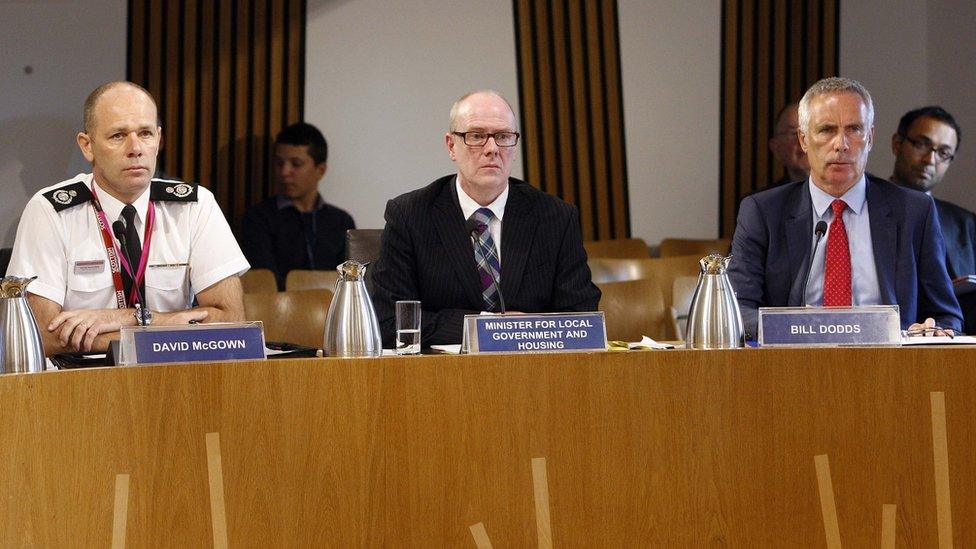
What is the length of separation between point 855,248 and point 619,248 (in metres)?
3.17

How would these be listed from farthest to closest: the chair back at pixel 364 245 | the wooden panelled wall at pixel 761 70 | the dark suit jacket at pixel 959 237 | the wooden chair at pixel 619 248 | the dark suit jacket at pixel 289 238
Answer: the wooden panelled wall at pixel 761 70
the wooden chair at pixel 619 248
the dark suit jacket at pixel 289 238
the dark suit jacket at pixel 959 237
the chair back at pixel 364 245

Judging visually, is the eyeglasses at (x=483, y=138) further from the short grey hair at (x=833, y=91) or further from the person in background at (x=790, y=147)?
the person in background at (x=790, y=147)

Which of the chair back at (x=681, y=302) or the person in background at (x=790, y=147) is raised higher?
the person in background at (x=790, y=147)

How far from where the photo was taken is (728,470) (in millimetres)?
2131

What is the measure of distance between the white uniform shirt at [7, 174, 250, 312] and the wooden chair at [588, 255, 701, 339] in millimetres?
1757

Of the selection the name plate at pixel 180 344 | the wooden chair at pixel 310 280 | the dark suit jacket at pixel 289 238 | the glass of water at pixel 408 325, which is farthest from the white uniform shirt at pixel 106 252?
the dark suit jacket at pixel 289 238

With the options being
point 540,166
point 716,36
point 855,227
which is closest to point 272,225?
point 540,166

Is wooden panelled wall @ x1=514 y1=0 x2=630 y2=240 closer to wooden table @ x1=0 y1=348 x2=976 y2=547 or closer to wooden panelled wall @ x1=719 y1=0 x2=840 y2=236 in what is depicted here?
wooden panelled wall @ x1=719 y1=0 x2=840 y2=236

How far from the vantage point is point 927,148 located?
4.44 meters

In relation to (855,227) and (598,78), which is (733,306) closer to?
(855,227)

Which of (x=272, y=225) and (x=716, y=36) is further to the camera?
(x=716, y=36)

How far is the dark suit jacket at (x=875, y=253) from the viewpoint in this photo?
9.82 feet

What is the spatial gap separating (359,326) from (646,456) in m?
0.59

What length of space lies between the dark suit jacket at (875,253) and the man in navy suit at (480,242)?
1.48 feet
